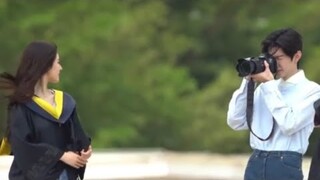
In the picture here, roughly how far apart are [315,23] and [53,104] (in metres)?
15.5

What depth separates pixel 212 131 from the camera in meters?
17.9

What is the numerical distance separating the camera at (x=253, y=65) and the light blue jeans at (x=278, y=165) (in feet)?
1.09

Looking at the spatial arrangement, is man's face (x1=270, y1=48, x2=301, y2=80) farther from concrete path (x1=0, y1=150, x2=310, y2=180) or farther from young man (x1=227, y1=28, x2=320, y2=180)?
concrete path (x1=0, y1=150, x2=310, y2=180)

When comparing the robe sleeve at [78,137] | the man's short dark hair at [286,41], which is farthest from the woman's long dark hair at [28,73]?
the man's short dark hair at [286,41]

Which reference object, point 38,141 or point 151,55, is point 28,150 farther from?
point 151,55

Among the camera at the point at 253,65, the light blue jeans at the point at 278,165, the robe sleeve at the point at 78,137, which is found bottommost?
the light blue jeans at the point at 278,165

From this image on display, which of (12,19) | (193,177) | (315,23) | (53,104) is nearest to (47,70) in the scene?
(53,104)

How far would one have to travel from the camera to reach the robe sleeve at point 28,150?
137 inches

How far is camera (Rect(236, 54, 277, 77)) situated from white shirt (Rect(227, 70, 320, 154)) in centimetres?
8

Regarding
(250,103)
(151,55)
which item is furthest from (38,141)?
(151,55)

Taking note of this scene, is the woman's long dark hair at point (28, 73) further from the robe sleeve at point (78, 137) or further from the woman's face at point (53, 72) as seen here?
the robe sleeve at point (78, 137)

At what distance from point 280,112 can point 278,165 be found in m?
0.21

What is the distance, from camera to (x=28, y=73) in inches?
139

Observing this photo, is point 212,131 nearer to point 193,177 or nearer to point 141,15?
point 141,15
